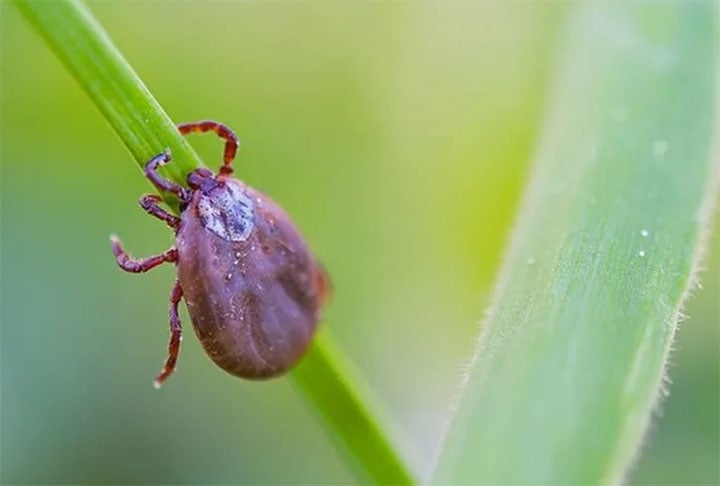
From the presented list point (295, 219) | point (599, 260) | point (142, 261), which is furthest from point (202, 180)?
point (295, 219)

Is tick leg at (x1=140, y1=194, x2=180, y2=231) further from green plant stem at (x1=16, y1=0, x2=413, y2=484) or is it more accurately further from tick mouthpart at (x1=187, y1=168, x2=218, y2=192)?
green plant stem at (x1=16, y1=0, x2=413, y2=484)

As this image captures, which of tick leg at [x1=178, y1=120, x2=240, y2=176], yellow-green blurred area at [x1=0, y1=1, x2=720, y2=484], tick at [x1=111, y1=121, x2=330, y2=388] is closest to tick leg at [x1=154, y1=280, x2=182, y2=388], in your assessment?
tick at [x1=111, y1=121, x2=330, y2=388]

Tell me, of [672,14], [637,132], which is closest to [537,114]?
[672,14]

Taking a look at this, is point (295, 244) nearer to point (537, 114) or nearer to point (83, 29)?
point (83, 29)

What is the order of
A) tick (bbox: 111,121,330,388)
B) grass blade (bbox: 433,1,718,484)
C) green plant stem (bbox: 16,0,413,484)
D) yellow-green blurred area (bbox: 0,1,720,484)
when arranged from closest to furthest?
grass blade (bbox: 433,1,718,484) < green plant stem (bbox: 16,0,413,484) < tick (bbox: 111,121,330,388) < yellow-green blurred area (bbox: 0,1,720,484)

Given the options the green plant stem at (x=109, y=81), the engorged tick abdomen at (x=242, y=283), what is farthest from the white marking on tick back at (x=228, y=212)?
the green plant stem at (x=109, y=81)

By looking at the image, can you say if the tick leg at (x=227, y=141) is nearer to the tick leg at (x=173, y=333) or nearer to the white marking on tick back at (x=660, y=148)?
the tick leg at (x=173, y=333)

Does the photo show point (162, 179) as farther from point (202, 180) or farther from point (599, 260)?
point (599, 260)
